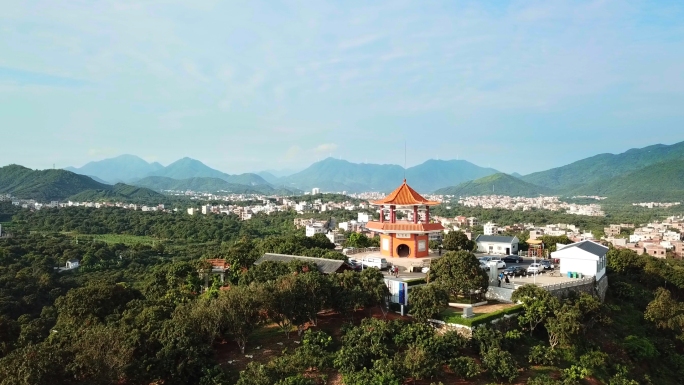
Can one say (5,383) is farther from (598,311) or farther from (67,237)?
(67,237)

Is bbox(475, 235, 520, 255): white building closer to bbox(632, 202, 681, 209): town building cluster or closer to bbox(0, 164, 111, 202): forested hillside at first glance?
bbox(0, 164, 111, 202): forested hillside

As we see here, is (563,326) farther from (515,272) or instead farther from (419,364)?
(515,272)

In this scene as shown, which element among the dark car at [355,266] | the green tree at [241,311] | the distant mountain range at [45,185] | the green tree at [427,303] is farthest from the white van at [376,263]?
the distant mountain range at [45,185]

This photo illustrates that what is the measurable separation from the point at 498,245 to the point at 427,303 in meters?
15.9

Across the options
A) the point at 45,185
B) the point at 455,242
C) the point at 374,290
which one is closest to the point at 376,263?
the point at 374,290

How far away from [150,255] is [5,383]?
42822 millimetres

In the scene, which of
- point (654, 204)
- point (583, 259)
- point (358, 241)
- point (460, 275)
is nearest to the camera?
point (460, 275)

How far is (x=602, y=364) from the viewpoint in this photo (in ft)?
51.7

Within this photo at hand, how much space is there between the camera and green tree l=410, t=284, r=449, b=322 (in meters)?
15.5

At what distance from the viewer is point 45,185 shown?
124750mm

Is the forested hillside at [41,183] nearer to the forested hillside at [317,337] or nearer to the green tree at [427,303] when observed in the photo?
the forested hillside at [317,337]

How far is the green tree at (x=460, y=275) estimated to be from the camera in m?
17.3

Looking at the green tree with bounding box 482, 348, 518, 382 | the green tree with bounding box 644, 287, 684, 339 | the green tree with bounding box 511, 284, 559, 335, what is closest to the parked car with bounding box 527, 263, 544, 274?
the green tree with bounding box 644, 287, 684, 339

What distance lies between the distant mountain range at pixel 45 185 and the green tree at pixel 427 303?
12069 centimetres
